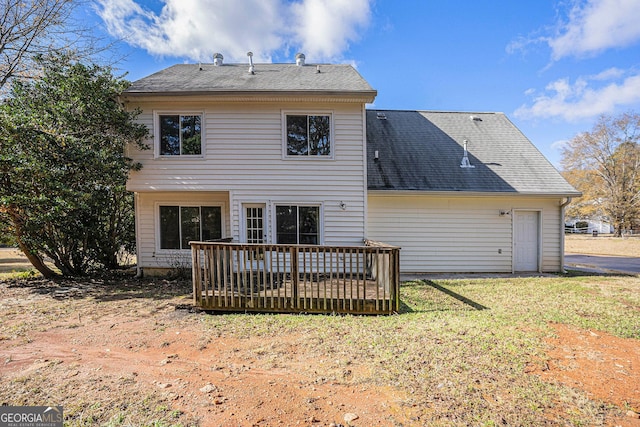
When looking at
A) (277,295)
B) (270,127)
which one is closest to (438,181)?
(270,127)

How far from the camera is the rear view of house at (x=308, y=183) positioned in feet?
26.8

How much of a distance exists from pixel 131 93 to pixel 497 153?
40.6 feet

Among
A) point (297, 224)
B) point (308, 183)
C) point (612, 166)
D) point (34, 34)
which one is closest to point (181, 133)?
point (308, 183)

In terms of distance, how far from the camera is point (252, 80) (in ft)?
28.5

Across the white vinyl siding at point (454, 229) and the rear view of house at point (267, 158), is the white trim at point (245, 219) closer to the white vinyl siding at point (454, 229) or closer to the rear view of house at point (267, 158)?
the rear view of house at point (267, 158)

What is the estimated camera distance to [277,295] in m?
5.56

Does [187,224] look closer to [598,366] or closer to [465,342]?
[465,342]

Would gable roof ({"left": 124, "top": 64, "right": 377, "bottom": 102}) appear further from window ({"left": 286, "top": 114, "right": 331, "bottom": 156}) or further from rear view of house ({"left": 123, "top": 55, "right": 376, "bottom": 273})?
window ({"left": 286, "top": 114, "right": 331, "bottom": 156})

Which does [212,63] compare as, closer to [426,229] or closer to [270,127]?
[270,127]

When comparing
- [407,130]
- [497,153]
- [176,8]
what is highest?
[176,8]

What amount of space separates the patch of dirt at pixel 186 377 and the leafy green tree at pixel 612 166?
3820cm

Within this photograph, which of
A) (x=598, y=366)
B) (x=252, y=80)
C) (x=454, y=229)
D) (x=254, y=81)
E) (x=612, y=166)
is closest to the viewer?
(x=598, y=366)

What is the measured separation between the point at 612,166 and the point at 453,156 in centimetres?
3004

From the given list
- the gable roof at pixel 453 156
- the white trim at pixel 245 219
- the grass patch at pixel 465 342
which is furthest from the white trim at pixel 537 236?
the white trim at pixel 245 219
